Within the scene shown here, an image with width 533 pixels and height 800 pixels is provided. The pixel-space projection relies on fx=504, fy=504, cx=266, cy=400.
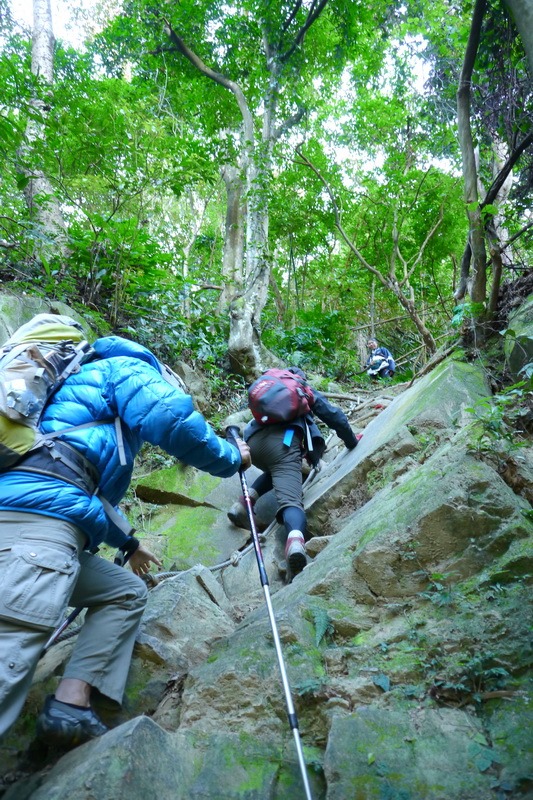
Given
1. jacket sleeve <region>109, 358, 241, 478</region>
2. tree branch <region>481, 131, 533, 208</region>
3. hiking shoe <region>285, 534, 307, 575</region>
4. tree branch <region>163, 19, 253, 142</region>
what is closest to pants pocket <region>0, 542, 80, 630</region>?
jacket sleeve <region>109, 358, 241, 478</region>

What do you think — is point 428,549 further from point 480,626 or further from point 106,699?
point 106,699

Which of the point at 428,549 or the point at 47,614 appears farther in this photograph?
the point at 428,549

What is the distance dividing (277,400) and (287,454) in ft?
1.87

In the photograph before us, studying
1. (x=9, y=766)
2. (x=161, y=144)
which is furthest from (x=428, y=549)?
(x=161, y=144)

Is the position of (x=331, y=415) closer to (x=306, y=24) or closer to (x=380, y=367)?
(x=380, y=367)

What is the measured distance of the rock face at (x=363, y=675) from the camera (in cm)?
194

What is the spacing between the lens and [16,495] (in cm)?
225

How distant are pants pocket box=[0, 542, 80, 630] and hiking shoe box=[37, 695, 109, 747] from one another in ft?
1.70

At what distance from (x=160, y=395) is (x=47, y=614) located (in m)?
1.15

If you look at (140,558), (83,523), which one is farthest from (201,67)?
(83,523)

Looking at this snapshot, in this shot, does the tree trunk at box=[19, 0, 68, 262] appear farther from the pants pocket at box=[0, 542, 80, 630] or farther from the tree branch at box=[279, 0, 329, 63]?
the pants pocket at box=[0, 542, 80, 630]

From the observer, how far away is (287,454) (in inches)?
205

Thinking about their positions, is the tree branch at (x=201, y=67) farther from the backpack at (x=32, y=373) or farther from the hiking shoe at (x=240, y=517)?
the backpack at (x=32, y=373)

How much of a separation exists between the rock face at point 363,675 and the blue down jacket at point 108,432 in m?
0.92
